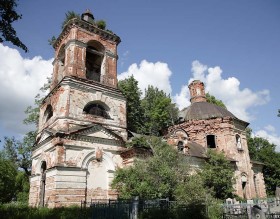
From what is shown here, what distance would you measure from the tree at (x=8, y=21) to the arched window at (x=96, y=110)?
28.3ft

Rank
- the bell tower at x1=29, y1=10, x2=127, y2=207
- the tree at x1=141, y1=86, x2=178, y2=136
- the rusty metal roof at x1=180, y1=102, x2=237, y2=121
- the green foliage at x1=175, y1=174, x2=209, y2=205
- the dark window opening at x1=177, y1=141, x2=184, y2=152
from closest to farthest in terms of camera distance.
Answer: the green foliage at x1=175, y1=174, x2=209, y2=205, the bell tower at x1=29, y1=10, x2=127, y2=207, the dark window opening at x1=177, y1=141, x2=184, y2=152, the rusty metal roof at x1=180, y1=102, x2=237, y2=121, the tree at x1=141, y1=86, x2=178, y2=136

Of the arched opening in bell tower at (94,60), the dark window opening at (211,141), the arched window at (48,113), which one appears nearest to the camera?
the arched window at (48,113)

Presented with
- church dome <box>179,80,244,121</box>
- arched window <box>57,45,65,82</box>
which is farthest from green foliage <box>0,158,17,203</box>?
church dome <box>179,80,244,121</box>

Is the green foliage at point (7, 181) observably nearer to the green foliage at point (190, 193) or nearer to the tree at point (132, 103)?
the tree at point (132, 103)

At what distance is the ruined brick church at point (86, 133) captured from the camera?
47.9 ft

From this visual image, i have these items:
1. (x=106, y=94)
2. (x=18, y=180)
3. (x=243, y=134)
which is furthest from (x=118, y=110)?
(x=18, y=180)

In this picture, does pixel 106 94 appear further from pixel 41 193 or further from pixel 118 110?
pixel 41 193

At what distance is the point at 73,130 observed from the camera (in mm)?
15359

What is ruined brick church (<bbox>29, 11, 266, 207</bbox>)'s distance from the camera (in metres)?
14.6

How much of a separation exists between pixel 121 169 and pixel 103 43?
9.70 metres

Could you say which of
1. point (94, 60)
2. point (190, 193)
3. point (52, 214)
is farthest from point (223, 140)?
point (52, 214)

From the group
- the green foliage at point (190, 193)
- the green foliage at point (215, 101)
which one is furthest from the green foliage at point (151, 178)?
the green foliage at point (215, 101)

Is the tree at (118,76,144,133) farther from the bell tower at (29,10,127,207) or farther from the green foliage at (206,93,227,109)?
the green foliage at (206,93,227,109)

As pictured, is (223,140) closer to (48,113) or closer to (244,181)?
(244,181)
